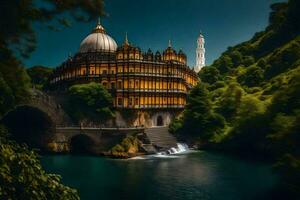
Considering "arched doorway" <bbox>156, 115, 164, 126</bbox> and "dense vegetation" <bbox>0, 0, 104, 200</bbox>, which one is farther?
"arched doorway" <bbox>156, 115, 164, 126</bbox>

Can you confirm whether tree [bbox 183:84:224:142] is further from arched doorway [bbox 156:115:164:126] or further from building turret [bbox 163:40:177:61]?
building turret [bbox 163:40:177:61]

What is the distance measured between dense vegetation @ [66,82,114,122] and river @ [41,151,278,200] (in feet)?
42.7

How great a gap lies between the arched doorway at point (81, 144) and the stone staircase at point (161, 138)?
11915 mm

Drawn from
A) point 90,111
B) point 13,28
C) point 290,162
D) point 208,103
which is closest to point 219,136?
point 208,103

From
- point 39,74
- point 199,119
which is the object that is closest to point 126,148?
point 199,119

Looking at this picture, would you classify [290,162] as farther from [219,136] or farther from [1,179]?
[219,136]

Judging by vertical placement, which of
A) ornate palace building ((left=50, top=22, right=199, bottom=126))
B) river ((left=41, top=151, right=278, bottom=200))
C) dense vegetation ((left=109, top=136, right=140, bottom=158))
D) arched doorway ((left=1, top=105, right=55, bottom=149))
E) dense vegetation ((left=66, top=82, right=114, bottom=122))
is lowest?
river ((left=41, top=151, right=278, bottom=200))

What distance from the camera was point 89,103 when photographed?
78.3m

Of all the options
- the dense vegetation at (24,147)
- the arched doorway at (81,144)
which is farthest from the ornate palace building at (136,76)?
the dense vegetation at (24,147)

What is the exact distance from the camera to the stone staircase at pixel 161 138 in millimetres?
75613

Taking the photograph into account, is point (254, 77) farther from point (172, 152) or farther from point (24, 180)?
point (24, 180)

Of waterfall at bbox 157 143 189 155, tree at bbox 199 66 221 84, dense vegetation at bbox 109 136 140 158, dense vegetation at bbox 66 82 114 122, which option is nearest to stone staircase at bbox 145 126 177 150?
waterfall at bbox 157 143 189 155

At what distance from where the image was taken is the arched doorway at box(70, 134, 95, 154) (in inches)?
2838

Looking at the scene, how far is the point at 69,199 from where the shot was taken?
1379 centimetres
